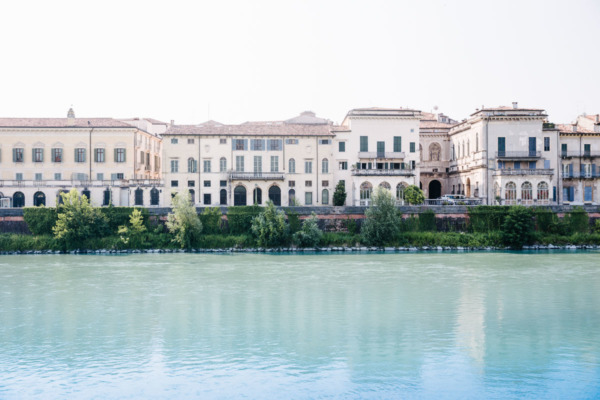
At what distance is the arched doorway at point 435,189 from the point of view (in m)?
57.9

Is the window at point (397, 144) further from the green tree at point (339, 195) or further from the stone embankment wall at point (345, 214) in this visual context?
the stone embankment wall at point (345, 214)

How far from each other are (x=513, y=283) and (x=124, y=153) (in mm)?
32917

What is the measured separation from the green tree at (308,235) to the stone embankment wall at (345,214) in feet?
5.91

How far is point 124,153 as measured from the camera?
5156 cm

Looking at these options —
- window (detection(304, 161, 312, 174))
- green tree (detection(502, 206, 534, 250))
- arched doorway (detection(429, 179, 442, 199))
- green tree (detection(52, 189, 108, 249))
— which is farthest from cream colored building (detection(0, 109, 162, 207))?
green tree (detection(502, 206, 534, 250))

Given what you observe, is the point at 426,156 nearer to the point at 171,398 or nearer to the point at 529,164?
the point at 529,164

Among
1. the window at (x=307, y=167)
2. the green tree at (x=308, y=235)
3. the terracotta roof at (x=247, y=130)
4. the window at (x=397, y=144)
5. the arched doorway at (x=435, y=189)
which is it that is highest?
the terracotta roof at (x=247, y=130)

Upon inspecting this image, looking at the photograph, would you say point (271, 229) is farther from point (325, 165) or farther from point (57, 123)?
point (57, 123)

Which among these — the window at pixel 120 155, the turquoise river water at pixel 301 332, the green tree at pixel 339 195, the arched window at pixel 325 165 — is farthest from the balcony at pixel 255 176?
the turquoise river water at pixel 301 332

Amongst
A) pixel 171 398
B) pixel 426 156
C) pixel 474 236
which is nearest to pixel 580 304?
pixel 171 398

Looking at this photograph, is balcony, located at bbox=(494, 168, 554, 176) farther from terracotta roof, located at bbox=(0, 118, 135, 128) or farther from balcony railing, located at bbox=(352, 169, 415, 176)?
terracotta roof, located at bbox=(0, 118, 135, 128)

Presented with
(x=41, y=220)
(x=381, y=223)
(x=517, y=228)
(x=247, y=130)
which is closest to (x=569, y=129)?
(x=517, y=228)

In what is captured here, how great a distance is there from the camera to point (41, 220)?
1741 inches

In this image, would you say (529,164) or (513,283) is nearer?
(513,283)
